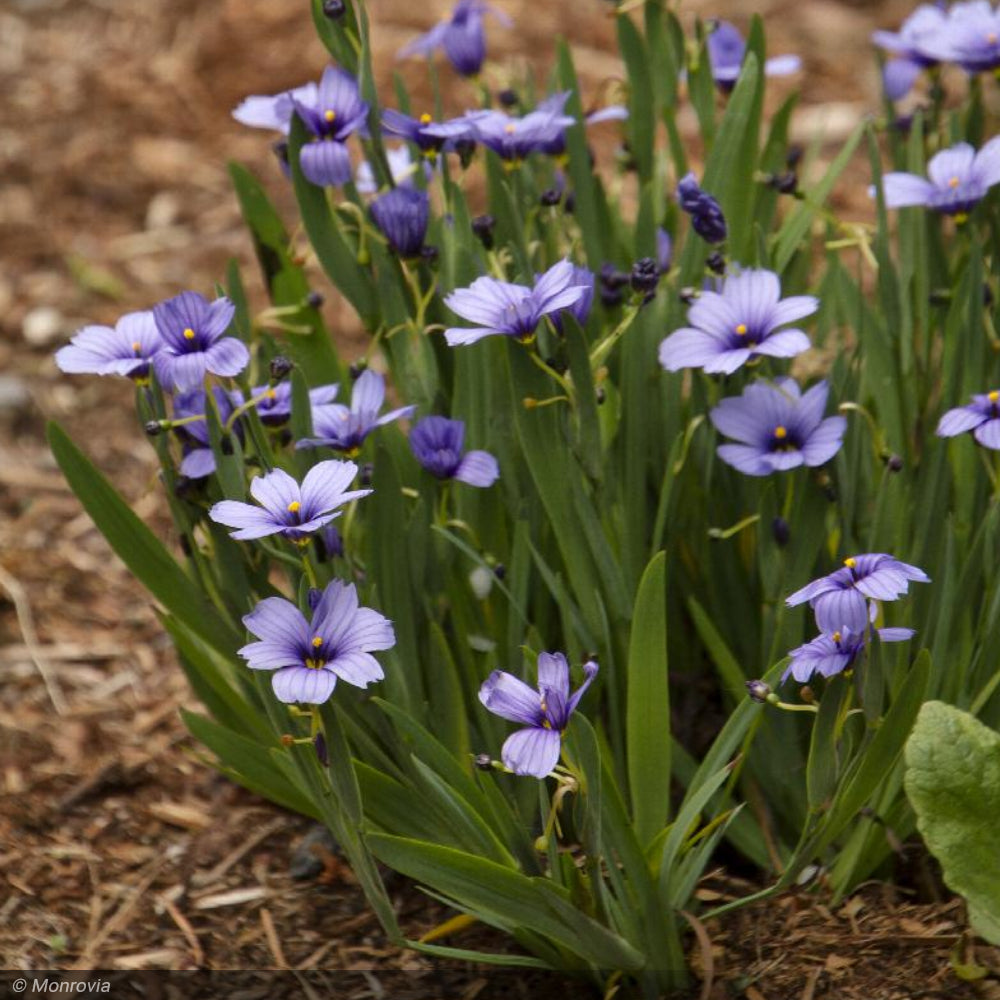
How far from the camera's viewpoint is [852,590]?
141 centimetres

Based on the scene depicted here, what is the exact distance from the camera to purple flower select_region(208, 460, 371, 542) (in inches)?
54.6

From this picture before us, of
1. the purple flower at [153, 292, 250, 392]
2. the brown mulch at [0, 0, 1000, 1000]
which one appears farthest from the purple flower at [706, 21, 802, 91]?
the purple flower at [153, 292, 250, 392]

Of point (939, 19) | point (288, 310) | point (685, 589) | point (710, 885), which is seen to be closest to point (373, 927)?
point (710, 885)

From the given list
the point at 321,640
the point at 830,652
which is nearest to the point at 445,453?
the point at 321,640

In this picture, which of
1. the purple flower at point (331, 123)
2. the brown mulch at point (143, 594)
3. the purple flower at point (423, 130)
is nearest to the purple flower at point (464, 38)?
the brown mulch at point (143, 594)

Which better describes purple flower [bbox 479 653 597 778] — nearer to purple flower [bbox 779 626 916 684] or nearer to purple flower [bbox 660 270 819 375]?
purple flower [bbox 779 626 916 684]

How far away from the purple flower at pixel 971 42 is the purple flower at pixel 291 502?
117cm

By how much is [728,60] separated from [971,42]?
1.26 feet

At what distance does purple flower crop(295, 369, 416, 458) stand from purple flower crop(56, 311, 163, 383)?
0.20 m

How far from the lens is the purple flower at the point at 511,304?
150 centimetres

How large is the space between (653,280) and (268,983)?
1.00 metres

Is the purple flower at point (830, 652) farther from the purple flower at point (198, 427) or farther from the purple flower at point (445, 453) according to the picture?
the purple flower at point (198, 427)

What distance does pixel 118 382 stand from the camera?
3.26m

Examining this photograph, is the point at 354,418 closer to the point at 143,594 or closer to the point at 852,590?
the point at 852,590
